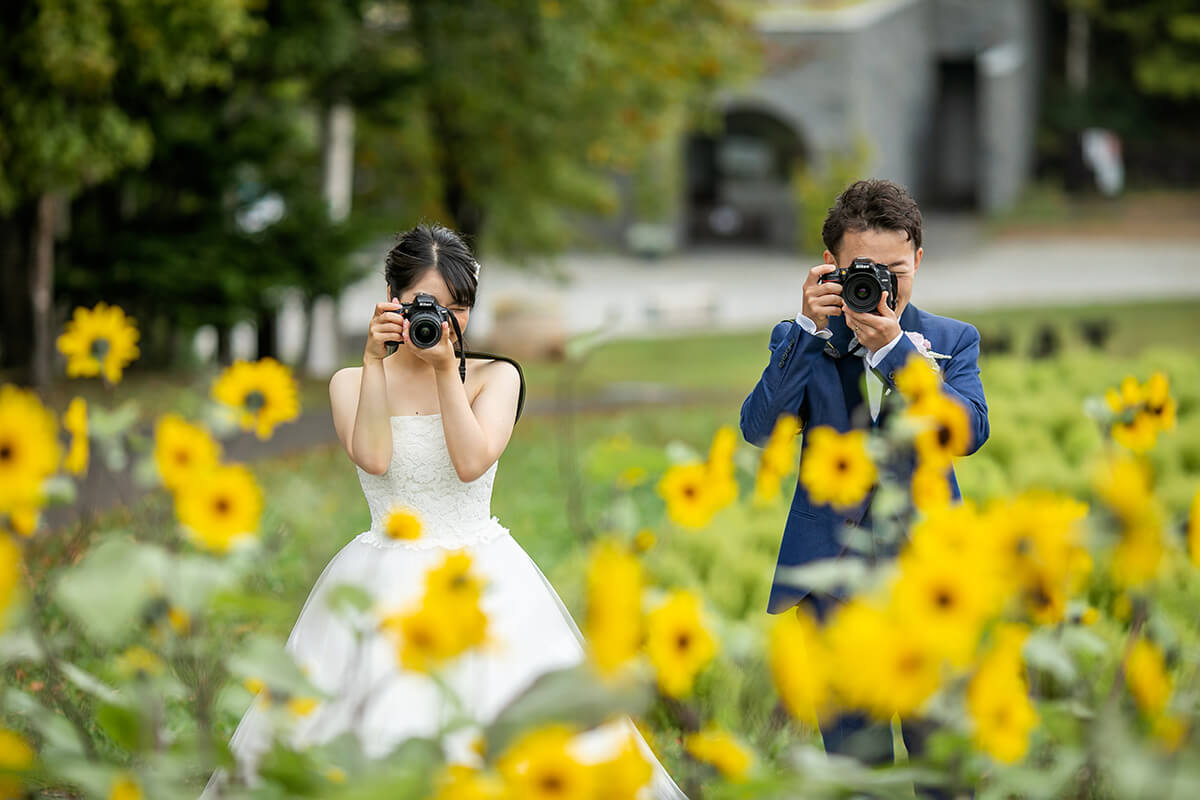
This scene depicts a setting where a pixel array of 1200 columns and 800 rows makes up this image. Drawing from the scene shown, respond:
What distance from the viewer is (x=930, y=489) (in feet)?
4.72

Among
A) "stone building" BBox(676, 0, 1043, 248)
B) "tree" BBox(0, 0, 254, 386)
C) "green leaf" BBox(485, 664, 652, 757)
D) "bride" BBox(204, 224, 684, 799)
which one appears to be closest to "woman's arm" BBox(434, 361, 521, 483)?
"bride" BBox(204, 224, 684, 799)

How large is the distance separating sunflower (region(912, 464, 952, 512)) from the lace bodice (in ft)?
5.09

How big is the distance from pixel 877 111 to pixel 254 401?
32422mm

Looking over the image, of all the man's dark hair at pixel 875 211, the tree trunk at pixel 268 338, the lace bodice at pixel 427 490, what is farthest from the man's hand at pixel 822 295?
the tree trunk at pixel 268 338

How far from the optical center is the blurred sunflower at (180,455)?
4.60 ft

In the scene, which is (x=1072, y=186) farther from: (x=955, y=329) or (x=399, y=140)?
(x=955, y=329)

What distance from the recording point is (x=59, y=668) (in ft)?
5.02

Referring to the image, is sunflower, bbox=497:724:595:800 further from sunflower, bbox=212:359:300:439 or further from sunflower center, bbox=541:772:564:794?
sunflower, bbox=212:359:300:439

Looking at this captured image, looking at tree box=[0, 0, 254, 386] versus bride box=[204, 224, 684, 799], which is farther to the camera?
tree box=[0, 0, 254, 386]

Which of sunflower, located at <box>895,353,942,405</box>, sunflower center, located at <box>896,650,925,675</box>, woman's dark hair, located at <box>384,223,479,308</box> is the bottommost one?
sunflower center, located at <box>896,650,925,675</box>

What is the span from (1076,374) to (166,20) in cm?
825

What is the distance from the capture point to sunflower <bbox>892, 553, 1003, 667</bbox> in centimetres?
108

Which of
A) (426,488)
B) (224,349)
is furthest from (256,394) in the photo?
(224,349)

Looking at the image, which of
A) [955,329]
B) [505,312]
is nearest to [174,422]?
[955,329]
